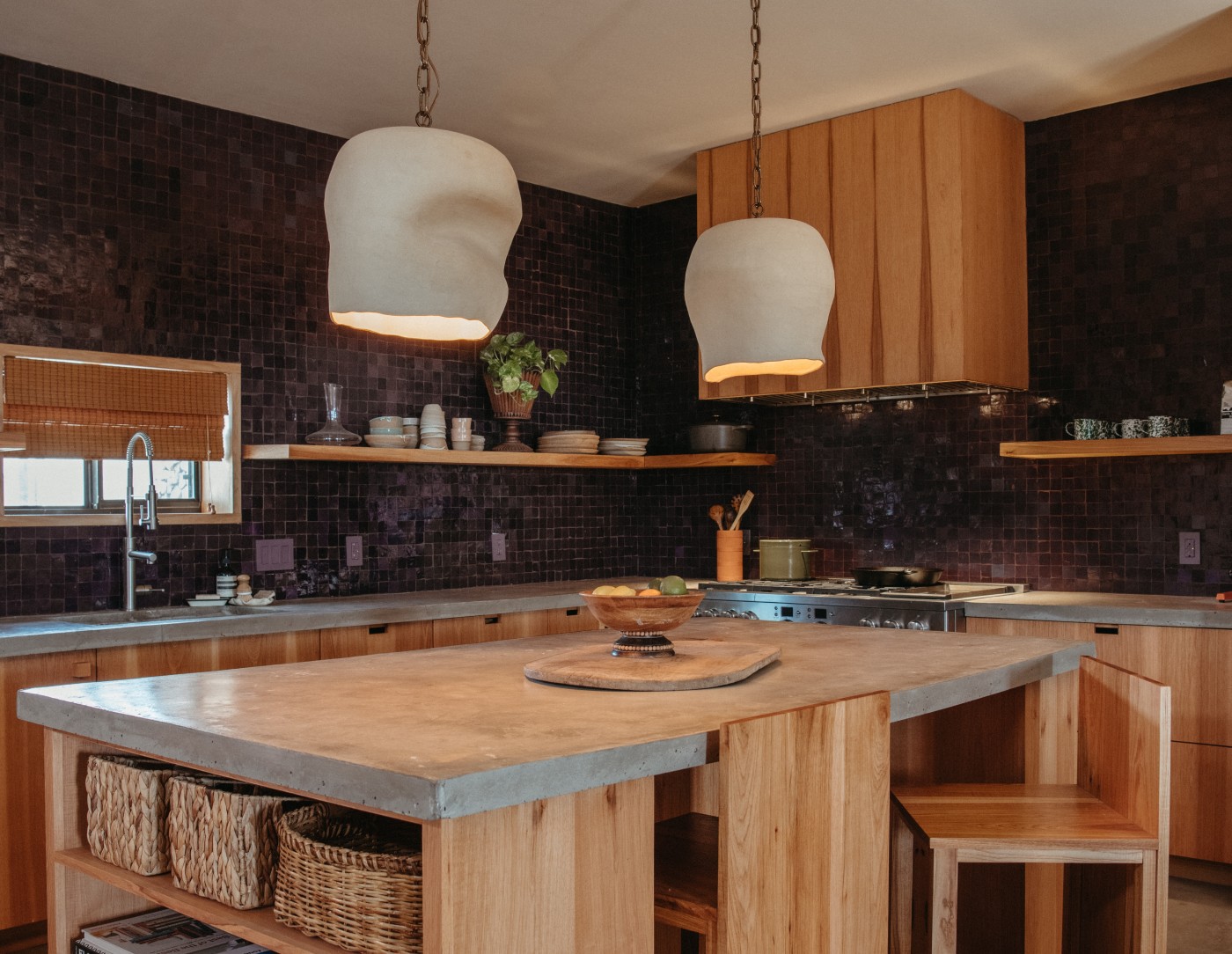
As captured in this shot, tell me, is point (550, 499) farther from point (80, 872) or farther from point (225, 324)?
point (80, 872)

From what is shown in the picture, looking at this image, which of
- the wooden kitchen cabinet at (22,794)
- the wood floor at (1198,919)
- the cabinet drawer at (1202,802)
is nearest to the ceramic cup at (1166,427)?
the cabinet drawer at (1202,802)

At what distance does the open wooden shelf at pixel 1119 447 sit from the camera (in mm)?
4090

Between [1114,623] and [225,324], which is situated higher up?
[225,324]

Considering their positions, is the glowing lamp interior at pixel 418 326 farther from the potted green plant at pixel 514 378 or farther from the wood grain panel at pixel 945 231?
the potted green plant at pixel 514 378

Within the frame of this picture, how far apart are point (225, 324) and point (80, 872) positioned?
2.66 m

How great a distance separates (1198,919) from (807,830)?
7.85ft

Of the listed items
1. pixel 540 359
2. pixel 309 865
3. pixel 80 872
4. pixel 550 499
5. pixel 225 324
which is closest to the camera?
pixel 309 865

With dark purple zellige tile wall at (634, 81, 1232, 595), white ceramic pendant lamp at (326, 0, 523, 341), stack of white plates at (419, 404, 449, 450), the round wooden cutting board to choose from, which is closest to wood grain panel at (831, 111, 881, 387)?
dark purple zellige tile wall at (634, 81, 1232, 595)

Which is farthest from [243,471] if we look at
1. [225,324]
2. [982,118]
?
[982,118]

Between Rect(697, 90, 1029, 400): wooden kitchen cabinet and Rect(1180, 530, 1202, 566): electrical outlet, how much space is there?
2.84 ft

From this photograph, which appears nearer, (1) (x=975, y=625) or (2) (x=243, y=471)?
(1) (x=975, y=625)

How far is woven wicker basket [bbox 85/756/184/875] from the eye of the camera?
6.97ft

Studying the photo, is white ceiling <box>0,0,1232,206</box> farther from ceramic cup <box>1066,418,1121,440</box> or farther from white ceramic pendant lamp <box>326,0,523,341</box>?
white ceramic pendant lamp <box>326,0,523,341</box>

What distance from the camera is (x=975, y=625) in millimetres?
4254
